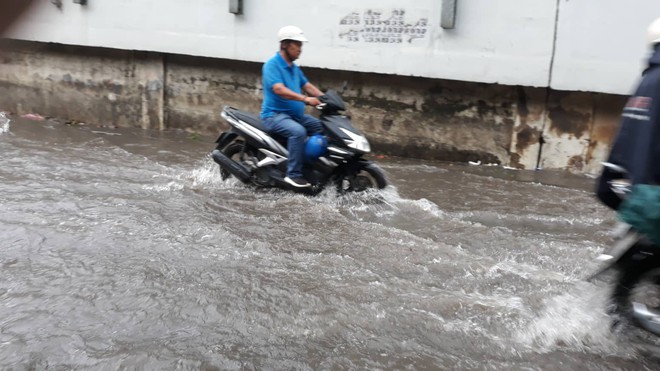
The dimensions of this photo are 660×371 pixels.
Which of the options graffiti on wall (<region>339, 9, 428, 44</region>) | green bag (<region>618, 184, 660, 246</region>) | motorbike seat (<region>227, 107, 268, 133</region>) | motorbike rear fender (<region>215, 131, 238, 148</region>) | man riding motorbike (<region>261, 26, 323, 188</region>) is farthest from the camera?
graffiti on wall (<region>339, 9, 428, 44</region>)

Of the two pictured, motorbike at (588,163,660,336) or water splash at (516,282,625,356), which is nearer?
motorbike at (588,163,660,336)

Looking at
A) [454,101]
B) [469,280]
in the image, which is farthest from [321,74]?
[469,280]

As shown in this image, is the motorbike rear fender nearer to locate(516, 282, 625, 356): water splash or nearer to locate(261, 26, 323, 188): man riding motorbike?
locate(261, 26, 323, 188): man riding motorbike

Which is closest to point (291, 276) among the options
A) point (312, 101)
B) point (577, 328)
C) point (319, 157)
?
point (577, 328)

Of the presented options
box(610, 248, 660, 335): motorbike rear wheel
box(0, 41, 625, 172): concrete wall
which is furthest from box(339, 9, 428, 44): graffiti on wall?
box(610, 248, 660, 335): motorbike rear wheel

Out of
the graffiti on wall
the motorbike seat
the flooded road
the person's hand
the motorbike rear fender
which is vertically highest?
the graffiti on wall

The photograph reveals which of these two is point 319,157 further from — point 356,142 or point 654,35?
point 654,35

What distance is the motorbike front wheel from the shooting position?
19.4 ft

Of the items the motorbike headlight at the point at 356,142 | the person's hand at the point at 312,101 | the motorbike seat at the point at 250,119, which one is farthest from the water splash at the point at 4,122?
the motorbike headlight at the point at 356,142

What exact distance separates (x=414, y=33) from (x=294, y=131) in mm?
3311

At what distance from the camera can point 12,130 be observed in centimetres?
944

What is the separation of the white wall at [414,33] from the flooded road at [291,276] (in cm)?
175

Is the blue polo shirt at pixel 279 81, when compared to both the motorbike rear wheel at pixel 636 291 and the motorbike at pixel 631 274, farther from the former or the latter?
the motorbike rear wheel at pixel 636 291

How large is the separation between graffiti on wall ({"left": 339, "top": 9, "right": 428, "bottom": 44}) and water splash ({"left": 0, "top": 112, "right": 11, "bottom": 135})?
534 cm
